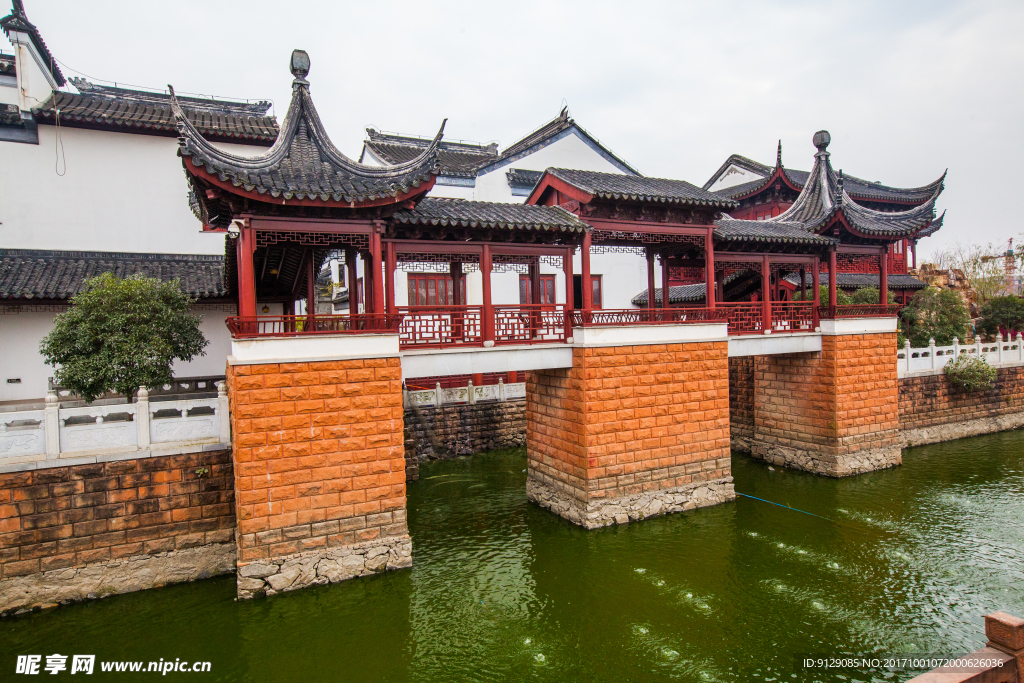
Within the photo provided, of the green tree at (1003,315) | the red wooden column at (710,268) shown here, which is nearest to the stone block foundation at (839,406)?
the red wooden column at (710,268)

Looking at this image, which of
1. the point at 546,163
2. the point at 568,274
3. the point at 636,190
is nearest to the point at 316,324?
the point at 568,274

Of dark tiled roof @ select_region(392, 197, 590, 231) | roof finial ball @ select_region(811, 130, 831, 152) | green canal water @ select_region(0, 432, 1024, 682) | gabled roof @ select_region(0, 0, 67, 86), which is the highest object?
gabled roof @ select_region(0, 0, 67, 86)

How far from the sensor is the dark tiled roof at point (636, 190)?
398 inches

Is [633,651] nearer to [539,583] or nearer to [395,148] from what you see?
[539,583]

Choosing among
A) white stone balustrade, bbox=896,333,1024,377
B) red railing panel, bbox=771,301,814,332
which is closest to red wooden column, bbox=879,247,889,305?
red railing panel, bbox=771,301,814,332

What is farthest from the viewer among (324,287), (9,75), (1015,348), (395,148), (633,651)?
(324,287)

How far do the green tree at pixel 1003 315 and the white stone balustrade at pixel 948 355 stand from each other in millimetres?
986

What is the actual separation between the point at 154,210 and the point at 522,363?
37.5ft

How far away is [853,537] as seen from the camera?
9633mm

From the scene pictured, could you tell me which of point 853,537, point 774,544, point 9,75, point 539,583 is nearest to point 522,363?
point 539,583

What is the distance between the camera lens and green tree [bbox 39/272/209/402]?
8.77 metres

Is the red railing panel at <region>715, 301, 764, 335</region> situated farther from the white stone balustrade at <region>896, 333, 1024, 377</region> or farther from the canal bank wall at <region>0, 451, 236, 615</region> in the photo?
the canal bank wall at <region>0, 451, 236, 615</region>

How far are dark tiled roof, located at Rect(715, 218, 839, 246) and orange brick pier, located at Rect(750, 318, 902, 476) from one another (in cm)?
205

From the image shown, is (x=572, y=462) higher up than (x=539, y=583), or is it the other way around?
(x=572, y=462)
